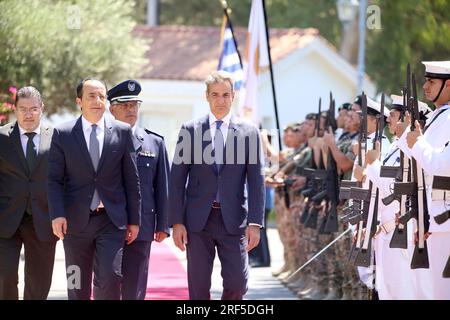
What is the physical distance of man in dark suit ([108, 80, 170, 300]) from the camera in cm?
1120

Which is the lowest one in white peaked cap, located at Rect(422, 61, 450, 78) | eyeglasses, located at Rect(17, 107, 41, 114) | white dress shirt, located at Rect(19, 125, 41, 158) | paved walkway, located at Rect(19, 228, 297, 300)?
paved walkway, located at Rect(19, 228, 297, 300)

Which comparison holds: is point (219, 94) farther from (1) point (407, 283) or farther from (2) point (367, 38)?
(2) point (367, 38)

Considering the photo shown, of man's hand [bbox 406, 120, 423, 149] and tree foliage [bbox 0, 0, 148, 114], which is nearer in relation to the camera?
man's hand [bbox 406, 120, 423, 149]

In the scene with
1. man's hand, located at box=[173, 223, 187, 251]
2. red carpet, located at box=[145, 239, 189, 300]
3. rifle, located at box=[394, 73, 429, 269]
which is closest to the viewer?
rifle, located at box=[394, 73, 429, 269]

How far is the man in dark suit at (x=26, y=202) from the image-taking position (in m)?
11.1

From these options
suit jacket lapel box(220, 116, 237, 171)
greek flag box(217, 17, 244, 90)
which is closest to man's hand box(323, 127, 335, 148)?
suit jacket lapel box(220, 116, 237, 171)

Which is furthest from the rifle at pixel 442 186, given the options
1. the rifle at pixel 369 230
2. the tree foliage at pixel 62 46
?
the tree foliage at pixel 62 46

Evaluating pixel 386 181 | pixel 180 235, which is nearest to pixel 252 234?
pixel 180 235

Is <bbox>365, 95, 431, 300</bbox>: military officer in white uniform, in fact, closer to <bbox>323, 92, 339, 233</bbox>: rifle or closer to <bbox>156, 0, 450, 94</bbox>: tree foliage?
<bbox>323, 92, 339, 233</bbox>: rifle

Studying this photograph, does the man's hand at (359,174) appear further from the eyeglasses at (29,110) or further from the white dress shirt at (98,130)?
the eyeglasses at (29,110)

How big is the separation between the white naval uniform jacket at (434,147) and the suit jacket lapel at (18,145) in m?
3.36

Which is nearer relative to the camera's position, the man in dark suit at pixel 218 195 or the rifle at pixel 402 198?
the rifle at pixel 402 198

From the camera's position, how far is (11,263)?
36.6 ft

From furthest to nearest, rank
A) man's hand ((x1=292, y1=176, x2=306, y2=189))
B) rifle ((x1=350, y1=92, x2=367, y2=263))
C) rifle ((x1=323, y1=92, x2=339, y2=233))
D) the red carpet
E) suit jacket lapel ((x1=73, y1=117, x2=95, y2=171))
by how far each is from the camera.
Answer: man's hand ((x1=292, y1=176, x2=306, y2=189)) < the red carpet < rifle ((x1=323, y1=92, x2=339, y2=233)) < rifle ((x1=350, y1=92, x2=367, y2=263)) < suit jacket lapel ((x1=73, y1=117, x2=95, y2=171))
